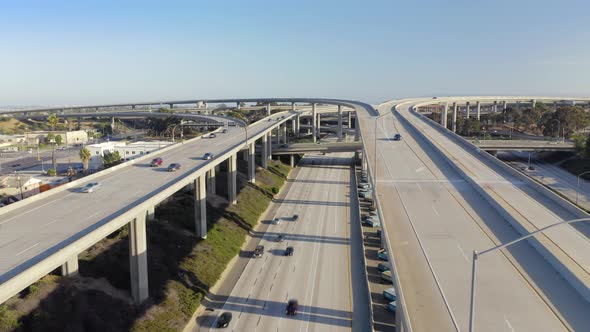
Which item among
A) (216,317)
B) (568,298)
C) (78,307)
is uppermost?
(568,298)

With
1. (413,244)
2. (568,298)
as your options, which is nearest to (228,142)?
(413,244)

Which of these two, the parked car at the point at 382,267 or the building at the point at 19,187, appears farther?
the building at the point at 19,187

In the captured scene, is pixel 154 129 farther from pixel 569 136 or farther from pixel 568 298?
pixel 568 298

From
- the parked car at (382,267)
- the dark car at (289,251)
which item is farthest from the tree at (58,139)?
the parked car at (382,267)

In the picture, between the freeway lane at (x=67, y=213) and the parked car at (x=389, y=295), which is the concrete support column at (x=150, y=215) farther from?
the parked car at (x=389, y=295)

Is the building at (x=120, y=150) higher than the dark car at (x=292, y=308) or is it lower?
higher

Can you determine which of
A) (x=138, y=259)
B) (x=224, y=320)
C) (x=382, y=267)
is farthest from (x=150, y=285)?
(x=382, y=267)
